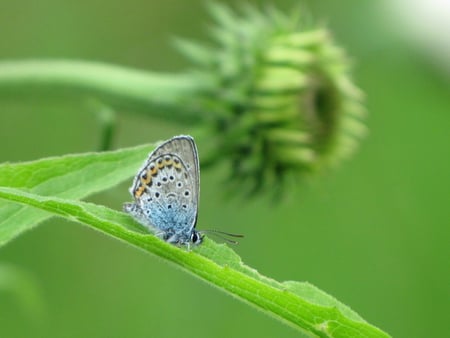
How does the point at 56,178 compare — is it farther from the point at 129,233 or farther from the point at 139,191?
the point at 139,191

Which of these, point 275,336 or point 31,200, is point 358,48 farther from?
point 31,200

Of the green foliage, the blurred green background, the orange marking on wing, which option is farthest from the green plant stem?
the green foliage

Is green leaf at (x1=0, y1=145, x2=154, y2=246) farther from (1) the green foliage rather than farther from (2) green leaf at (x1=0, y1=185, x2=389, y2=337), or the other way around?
(2) green leaf at (x1=0, y1=185, x2=389, y2=337)

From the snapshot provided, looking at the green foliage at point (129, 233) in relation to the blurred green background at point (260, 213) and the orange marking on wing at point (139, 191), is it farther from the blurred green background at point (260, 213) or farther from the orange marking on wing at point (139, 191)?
the blurred green background at point (260, 213)

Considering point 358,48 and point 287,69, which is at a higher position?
point 358,48

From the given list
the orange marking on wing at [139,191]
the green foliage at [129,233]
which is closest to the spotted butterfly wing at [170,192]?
the orange marking on wing at [139,191]

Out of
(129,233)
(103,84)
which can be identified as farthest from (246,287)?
(103,84)

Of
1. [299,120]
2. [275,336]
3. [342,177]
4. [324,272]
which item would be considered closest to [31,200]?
[299,120]
